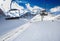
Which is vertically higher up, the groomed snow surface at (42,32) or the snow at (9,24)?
the snow at (9,24)

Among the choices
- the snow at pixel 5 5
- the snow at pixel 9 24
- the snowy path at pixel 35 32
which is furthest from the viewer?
the snow at pixel 5 5

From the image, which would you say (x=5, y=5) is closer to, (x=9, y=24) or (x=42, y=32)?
(x=9, y=24)

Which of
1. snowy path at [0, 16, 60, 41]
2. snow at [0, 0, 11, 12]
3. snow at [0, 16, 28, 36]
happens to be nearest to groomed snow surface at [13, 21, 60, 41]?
snowy path at [0, 16, 60, 41]

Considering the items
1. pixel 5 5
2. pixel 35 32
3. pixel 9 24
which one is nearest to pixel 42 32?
pixel 35 32

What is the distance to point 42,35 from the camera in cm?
194

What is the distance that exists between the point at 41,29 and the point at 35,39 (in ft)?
0.79

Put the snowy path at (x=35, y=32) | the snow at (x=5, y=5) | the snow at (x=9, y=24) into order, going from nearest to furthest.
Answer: the snowy path at (x=35, y=32)
the snow at (x=9, y=24)
the snow at (x=5, y=5)

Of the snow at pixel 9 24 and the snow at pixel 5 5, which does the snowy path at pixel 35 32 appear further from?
the snow at pixel 5 5

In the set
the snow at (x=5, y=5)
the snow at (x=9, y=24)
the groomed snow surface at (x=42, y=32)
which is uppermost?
the snow at (x=5, y=5)

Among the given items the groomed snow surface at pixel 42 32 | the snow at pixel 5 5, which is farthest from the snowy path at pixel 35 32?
the snow at pixel 5 5

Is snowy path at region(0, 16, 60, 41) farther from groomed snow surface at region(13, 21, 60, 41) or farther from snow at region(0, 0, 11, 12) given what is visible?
snow at region(0, 0, 11, 12)

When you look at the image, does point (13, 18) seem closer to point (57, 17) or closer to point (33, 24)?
point (33, 24)

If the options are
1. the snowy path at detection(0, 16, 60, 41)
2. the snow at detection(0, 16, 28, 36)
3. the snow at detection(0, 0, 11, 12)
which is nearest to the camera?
the snowy path at detection(0, 16, 60, 41)

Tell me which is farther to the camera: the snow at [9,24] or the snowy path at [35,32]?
the snow at [9,24]
